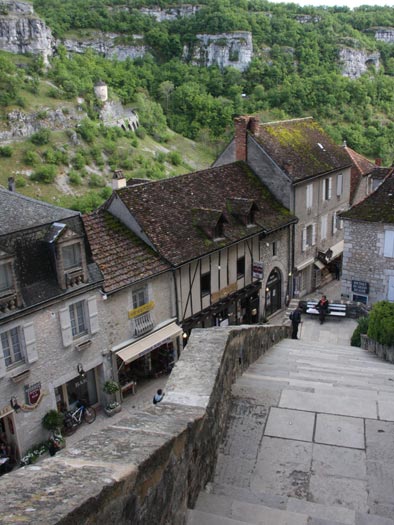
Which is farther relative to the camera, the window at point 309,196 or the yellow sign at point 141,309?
the window at point 309,196

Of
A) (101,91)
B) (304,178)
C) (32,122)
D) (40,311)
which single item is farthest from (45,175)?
(40,311)

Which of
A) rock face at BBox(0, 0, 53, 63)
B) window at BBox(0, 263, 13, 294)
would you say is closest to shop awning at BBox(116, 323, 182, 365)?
window at BBox(0, 263, 13, 294)

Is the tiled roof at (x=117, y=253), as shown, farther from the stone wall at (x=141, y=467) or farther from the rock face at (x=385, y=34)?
the rock face at (x=385, y=34)

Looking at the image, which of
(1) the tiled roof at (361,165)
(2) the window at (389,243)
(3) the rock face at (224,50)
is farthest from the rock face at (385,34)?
(2) the window at (389,243)

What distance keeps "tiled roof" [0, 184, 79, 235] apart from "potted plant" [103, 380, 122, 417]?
5.48m

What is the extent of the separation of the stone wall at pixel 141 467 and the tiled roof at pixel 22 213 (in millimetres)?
9254

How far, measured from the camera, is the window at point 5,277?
45.5ft

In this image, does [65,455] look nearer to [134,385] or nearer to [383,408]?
[383,408]

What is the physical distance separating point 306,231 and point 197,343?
803 inches

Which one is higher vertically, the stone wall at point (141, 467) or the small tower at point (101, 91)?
the small tower at point (101, 91)

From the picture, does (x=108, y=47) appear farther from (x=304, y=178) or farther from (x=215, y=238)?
(x=215, y=238)

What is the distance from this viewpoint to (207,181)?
2347 cm

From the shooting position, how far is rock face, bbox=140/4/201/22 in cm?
14938

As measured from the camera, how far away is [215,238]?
806 inches
